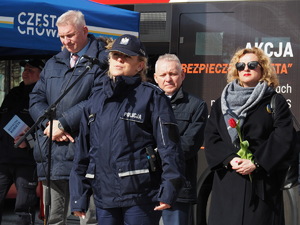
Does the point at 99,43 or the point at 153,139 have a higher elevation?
the point at 99,43

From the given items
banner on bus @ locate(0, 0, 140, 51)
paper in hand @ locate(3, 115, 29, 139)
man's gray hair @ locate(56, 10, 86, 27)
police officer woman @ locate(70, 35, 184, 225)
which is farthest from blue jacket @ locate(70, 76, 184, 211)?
paper in hand @ locate(3, 115, 29, 139)

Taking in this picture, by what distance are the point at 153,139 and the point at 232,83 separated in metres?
1.23

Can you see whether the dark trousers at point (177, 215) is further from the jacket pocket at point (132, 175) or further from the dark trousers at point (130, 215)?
the jacket pocket at point (132, 175)

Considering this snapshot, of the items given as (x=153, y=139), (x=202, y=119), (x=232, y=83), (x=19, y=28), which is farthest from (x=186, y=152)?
(x=19, y=28)

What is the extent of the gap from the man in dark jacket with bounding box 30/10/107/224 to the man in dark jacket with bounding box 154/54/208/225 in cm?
60

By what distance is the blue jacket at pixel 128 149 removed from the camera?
4305 mm

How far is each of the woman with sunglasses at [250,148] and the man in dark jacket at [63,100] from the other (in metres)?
1.04

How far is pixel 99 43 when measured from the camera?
5891mm

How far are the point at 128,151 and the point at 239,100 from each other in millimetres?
1261

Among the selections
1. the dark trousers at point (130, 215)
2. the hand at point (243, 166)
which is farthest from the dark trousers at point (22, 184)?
the dark trousers at point (130, 215)

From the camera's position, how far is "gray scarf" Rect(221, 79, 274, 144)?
5191 millimetres

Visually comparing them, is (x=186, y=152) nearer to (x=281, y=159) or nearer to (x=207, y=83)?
(x=281, y=159)

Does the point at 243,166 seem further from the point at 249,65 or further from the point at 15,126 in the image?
the point at 15,126

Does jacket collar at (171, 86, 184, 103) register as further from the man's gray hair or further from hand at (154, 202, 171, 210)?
hand at (154, 202, 171, 210)
